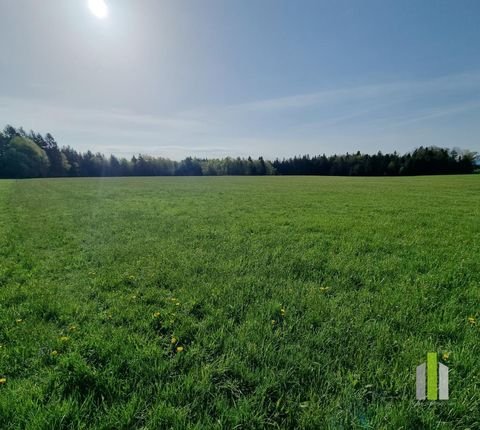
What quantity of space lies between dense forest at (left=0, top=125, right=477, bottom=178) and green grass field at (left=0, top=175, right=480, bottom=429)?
8297 cm

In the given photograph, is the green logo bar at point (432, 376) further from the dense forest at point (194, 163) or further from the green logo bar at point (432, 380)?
the dense forest at point (194, 163)

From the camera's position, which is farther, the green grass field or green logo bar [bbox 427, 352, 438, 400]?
green logo bar [bbox 427, 352, 438, 400]

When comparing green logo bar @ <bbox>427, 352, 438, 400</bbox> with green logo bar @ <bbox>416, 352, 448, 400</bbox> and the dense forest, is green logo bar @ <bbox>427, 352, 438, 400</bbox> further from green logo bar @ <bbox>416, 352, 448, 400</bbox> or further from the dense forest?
the dense forest

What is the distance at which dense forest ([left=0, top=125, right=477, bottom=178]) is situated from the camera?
7057 cm

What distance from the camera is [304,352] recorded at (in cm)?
288

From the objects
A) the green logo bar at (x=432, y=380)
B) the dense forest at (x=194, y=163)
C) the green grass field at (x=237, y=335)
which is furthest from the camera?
the dense forest at (x=194, y=163)

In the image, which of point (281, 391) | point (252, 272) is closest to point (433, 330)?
point (281, 391)

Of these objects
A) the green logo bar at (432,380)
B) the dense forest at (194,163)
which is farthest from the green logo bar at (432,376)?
the dense forest at (194,163)

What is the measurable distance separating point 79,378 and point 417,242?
7.75m

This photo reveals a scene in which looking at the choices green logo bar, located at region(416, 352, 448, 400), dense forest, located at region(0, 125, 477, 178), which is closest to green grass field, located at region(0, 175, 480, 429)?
green logo bar, located at region(416, 352, 448, 400)

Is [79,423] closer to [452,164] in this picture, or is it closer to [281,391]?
[281,391]

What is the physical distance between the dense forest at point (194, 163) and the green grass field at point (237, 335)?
82969 millimetres

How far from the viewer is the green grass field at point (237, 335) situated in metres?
2.19

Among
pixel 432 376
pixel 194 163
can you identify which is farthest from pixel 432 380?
pixel 194 163
